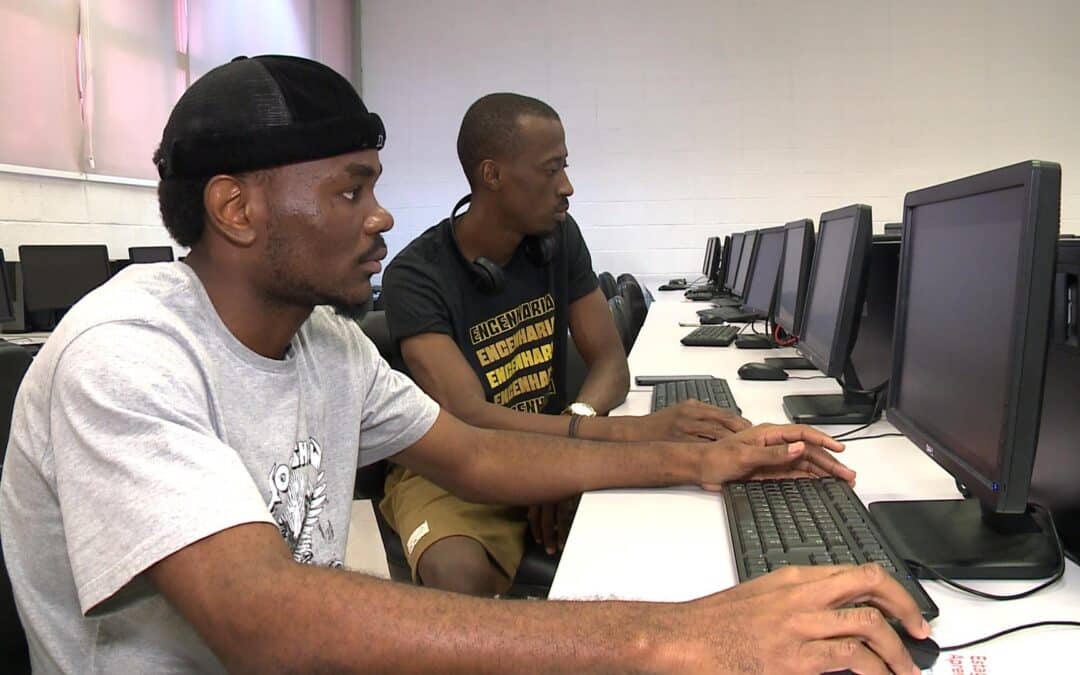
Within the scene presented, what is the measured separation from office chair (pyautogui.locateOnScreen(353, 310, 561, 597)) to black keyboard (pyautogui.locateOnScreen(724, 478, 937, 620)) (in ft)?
1.67

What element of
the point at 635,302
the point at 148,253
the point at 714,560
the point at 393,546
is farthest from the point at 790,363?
the point at 148,253

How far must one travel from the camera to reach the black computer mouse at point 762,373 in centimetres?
225

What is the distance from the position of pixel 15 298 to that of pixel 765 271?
3588mm

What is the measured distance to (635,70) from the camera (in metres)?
6.73

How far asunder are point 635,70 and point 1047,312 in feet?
20.7

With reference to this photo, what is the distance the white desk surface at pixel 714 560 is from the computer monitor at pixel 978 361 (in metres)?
0.07

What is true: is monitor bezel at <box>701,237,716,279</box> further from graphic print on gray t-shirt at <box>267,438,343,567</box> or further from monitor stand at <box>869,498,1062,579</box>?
graphic print on gray t-shirt at <box>267,438,343,567</box>

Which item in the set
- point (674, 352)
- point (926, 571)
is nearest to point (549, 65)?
point (674, 352)

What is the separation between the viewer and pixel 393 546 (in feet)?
5.70

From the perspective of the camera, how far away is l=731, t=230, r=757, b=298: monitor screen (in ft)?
12.3

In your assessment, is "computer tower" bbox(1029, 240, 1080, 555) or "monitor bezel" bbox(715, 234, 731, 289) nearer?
"computer tower" bbox(1029, 240, 1080, 555)

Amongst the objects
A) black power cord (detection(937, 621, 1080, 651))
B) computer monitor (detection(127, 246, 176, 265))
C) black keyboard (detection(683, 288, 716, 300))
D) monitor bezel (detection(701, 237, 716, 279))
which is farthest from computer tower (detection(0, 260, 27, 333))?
black power cord (detection(937, 621, 1080, 651))

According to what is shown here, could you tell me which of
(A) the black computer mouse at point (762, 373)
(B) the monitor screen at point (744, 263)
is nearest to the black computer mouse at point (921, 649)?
(A) the black computer mouse at point (762, 373)

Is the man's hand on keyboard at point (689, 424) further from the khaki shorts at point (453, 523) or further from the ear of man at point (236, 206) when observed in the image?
the ear of man at point (236, 206)
